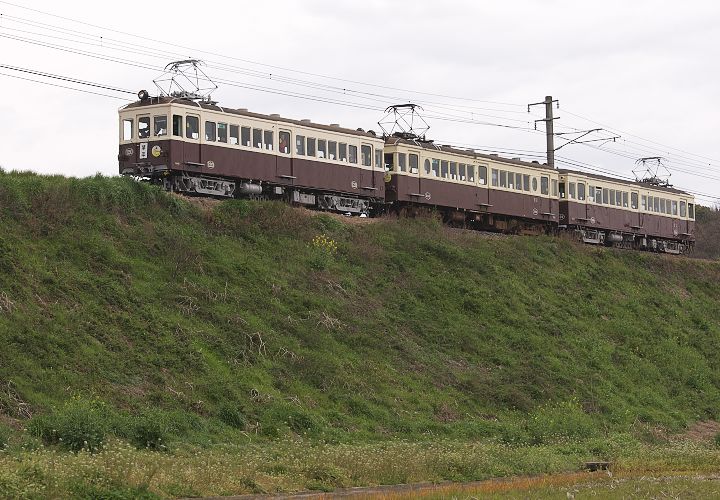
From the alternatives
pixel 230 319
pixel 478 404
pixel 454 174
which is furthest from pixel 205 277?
pixel 454 174

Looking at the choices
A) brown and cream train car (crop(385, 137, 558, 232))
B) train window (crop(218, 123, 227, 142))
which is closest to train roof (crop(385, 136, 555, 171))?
brown and cream train car (crop(385, 137, 558, 232))

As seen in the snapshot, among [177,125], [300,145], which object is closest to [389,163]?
[300,145]

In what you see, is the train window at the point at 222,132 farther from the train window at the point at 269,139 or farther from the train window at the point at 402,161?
the train window at the point at 402,161

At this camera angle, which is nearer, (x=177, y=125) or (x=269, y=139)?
(x=177, y=125)

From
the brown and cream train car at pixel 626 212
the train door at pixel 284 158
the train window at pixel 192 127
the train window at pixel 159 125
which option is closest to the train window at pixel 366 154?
the train door at pixel 284 158

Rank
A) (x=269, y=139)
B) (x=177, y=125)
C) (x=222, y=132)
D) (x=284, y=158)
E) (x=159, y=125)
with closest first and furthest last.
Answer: (x=177, y=125)
(x=159, y=125)
(x=222, y=132)
(x=269, y=139)
(x=284, y=158)

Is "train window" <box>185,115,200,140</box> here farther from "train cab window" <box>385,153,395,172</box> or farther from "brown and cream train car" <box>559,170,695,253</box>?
"brown and cream train car" <box>559,170,695,253</box>

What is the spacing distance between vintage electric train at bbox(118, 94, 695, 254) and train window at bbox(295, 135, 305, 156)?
37 millimetres

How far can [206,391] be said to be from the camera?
26438mm

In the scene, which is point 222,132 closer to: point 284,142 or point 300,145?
point 284,142

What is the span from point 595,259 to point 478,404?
66.5 ft

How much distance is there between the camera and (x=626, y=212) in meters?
59.7

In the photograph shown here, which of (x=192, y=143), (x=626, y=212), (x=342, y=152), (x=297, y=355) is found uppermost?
(x=342, y=152)

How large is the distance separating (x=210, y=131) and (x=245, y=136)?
5.35 feet
